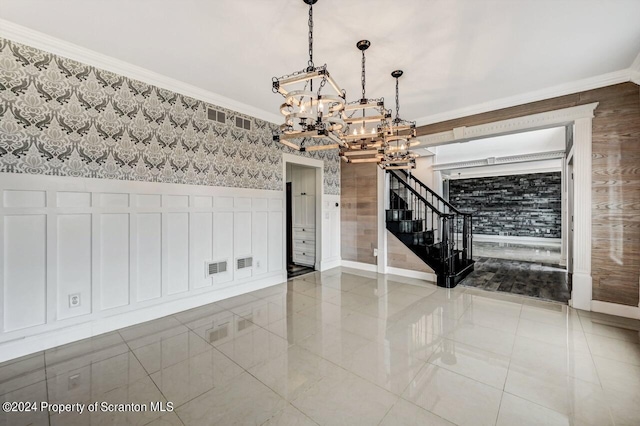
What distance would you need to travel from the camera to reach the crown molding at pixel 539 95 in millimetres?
3385

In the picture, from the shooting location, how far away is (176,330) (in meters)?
3.04

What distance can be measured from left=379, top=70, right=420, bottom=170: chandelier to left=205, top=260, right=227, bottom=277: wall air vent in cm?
278

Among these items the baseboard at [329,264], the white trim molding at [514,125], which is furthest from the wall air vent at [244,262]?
the white trim molding at [514,125]

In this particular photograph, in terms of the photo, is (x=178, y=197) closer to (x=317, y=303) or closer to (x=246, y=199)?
(x=246, y=199)

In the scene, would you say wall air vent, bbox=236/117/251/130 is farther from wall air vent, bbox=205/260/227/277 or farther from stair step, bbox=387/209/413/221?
stair step, bbox=387/209/413/221

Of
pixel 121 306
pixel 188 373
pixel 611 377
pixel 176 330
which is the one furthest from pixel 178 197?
pixel 611 377

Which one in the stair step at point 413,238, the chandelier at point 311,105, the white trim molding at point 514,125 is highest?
the white trim molding at point 514,125

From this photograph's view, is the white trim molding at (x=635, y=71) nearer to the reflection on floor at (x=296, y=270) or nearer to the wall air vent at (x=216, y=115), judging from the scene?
the wall air vent at (x=216, y=115)

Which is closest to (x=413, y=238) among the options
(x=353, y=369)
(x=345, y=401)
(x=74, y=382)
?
(x=353, y=369)

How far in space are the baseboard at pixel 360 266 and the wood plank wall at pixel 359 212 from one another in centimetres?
7

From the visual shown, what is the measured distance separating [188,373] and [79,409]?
677mm

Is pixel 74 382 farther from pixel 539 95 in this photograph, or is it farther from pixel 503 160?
pixel 503 160

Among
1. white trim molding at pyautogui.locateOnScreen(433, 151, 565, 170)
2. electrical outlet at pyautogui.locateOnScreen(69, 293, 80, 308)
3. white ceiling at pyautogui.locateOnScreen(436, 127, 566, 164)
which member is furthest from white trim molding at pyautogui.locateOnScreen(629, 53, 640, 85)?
electrical outlet at pyautogui.locateOnScreen(69, 293, 80, 308)

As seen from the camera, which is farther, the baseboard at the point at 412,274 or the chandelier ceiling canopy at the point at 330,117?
the baseboard at the point at 412,274
